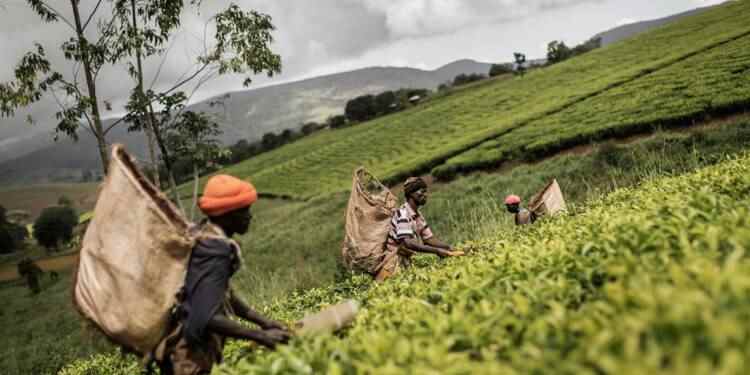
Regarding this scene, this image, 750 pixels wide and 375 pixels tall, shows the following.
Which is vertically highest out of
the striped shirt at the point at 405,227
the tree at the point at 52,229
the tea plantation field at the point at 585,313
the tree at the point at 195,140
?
the tree at the point at 195,140

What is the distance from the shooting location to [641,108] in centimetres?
2023

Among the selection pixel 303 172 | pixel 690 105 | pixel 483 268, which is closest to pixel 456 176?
pixel 690 105

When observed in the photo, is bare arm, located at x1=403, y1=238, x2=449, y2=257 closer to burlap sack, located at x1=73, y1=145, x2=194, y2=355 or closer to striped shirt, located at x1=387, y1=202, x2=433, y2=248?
striped shirt, located at x1=387, y1=202, x2=433, y2=248

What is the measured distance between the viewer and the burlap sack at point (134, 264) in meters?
2.99

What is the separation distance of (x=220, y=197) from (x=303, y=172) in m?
46.7

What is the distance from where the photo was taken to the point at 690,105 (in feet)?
58.3

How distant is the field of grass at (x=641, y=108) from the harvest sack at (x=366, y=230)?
15.5 metres

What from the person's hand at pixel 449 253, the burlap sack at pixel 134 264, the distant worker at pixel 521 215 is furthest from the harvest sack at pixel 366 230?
the burlap sack at pixel 134 264

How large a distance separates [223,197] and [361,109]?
93.4 m

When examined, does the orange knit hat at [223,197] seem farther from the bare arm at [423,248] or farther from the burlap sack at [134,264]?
the bare arm at [423,248]

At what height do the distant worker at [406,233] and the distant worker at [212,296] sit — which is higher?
the distant worker at [212,296]

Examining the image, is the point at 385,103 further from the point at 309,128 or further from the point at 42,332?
the point at 42,332

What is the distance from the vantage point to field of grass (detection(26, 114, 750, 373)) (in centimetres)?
1091

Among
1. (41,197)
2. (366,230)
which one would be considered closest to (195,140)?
(366,230)
